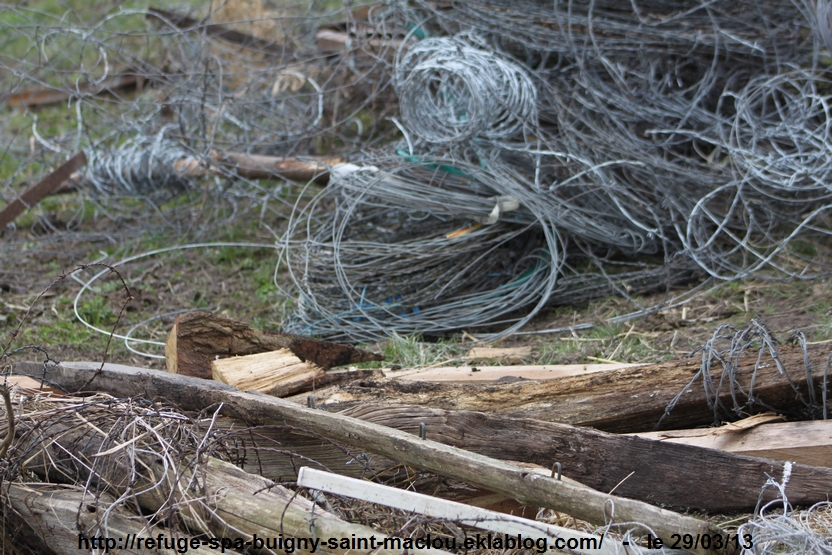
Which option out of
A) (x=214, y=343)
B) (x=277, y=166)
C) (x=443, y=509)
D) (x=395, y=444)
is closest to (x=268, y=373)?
(x=214, y=343)

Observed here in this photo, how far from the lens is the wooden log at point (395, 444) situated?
1.87 meters

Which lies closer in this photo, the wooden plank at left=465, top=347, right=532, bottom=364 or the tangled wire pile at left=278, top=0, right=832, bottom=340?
the wooden plank at left=465, top=347, right=532, bottom=364

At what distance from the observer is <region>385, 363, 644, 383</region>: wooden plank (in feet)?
10.1

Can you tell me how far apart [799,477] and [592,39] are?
3.65 m

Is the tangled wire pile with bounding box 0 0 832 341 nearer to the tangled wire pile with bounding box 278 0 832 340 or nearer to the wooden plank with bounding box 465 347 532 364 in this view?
the tangled wire pile with bounding box 278 0 832 340

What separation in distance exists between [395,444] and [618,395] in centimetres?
93

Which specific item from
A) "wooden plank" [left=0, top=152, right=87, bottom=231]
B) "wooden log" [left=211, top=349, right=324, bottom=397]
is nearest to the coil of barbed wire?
"wooden log" [left=211, top=349, right=324, bottom=397]

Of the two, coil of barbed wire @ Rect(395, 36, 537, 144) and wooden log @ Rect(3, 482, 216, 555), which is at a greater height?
coil of barbed wire @ Rect(395, 36, 537, 144)

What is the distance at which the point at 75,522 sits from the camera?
6.74 feet

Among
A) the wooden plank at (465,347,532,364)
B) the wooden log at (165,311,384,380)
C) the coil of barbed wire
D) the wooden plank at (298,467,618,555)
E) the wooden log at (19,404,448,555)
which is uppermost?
the coil of barbed wire

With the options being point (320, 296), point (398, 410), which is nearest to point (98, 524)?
point (398, 410)

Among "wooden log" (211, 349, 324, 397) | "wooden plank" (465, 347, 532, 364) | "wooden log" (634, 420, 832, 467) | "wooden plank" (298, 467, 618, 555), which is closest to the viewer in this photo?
"wooden plank" (298, 467, 618, 555)

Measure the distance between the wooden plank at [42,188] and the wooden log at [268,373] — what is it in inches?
129

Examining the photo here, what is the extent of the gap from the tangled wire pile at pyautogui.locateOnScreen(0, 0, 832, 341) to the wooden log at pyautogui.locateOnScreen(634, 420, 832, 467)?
5.66 ft
